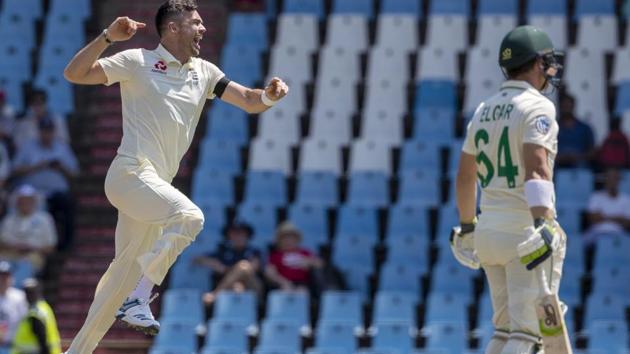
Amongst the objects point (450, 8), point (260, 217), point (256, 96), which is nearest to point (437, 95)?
point (450, 8)

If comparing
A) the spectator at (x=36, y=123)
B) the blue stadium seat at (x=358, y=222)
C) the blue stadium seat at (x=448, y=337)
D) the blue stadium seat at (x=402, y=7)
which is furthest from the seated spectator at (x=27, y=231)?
the blue stadium seat at (x=402, y=7)

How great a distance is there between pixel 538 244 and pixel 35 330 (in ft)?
21.3

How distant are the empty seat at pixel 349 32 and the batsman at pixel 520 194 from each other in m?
9.10

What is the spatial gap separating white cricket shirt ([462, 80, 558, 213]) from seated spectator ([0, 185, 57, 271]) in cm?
800

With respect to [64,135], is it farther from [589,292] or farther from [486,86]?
[589,292]

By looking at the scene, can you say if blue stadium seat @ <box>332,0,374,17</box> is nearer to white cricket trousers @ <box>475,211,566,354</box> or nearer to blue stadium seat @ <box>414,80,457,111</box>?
blue stadium seat @ <box>414,80,457,111</box>

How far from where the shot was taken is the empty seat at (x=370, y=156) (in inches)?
639

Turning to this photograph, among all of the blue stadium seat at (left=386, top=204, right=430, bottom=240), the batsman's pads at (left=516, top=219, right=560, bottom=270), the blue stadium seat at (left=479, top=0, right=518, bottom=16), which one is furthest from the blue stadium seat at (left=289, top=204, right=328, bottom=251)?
the batsman's pads at (left=516, top=219, right=560, bottom=270)

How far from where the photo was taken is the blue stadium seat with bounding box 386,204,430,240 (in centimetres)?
1552

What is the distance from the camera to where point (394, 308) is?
47.4 feet

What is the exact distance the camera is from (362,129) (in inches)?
660

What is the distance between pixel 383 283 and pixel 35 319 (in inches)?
134

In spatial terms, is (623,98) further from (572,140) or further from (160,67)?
(160,67)

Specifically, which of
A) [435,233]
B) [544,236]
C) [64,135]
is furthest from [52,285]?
[544,236]
